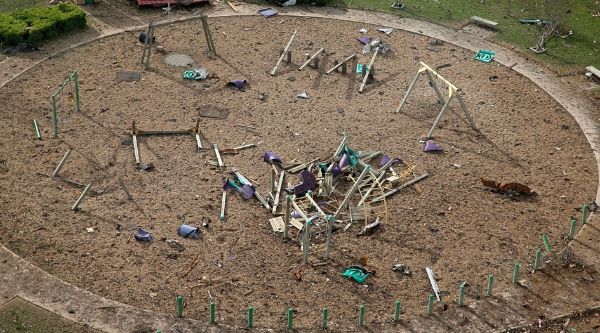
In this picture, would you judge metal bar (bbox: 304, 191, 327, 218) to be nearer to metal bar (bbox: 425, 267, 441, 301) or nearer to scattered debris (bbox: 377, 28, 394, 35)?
metal bar (bbox: 425, 267, 441, 301)

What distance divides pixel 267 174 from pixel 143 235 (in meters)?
3.82

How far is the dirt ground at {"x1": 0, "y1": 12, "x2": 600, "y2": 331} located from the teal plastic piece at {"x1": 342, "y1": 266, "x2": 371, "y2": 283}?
152 mm

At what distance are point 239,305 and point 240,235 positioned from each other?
231 centimetres

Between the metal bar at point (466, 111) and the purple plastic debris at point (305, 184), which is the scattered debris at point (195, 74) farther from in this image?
the metal bar at point (466, 111)

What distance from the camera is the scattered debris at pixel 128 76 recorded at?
2552cm

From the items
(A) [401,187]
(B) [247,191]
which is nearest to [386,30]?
(A) [401,187]

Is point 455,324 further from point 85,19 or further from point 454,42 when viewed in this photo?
point 85,19

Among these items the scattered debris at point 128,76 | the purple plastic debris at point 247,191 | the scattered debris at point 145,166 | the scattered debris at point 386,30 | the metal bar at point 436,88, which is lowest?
the scattered debris at point 128,76

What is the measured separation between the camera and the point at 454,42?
28719 millimetres

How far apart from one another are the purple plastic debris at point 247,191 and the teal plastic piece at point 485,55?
10.4 meters

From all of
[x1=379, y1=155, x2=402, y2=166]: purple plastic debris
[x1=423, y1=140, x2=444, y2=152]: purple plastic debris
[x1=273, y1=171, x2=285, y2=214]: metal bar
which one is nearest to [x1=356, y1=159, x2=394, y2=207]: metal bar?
[x1=379, y1=155, x2=402, y2=166]: purple plastic debris

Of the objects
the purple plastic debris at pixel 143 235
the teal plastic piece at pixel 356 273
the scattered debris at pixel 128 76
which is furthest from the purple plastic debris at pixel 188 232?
the scattered debris at pixel 128 76

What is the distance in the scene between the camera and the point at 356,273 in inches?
730

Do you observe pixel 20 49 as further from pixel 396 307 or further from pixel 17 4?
pixel 396 307
